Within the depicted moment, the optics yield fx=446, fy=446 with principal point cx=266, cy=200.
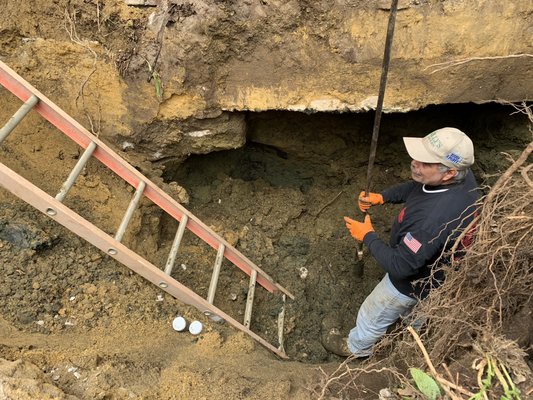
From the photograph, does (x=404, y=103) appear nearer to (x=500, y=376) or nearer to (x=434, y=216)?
(x=434, y=216)

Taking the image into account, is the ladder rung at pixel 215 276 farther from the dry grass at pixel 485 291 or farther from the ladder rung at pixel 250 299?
the dry grass at pixel 485 291

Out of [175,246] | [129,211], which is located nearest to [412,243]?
[175,246]

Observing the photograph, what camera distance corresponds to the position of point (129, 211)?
278 cm

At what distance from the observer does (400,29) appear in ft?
9.68

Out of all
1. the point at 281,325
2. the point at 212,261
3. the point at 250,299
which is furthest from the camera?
the point at 212,261

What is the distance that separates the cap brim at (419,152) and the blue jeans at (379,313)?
0.88 metres

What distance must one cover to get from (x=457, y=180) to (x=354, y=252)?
1714 millimetres

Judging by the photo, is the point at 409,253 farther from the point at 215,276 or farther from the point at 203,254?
the point at 203,254

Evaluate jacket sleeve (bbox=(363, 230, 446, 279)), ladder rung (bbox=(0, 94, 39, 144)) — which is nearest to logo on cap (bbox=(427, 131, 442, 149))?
jacket sleeve (bbox=(363, 230, 446, 279))

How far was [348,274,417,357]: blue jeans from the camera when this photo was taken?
2.89 m

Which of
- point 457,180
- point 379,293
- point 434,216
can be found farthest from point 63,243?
point 457,180

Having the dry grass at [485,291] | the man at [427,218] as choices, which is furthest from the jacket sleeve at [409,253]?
the dry grass at [485,291]

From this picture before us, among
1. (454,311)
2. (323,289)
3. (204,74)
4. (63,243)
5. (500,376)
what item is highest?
(204,74)

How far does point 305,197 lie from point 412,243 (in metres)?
1.93
